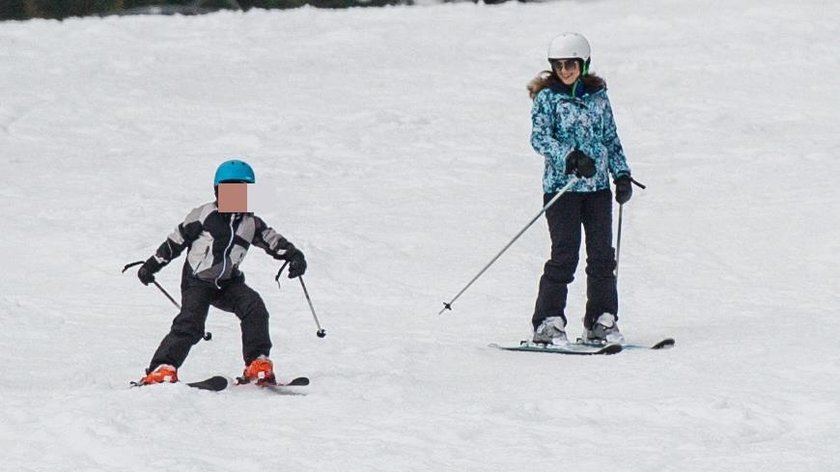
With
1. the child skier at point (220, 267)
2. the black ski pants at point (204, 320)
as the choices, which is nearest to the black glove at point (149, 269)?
the child skier at point (220, 267)

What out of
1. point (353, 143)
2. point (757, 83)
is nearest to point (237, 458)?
point (353, 143)

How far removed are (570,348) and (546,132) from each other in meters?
1.13

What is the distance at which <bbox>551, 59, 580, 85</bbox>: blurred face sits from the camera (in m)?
7.53

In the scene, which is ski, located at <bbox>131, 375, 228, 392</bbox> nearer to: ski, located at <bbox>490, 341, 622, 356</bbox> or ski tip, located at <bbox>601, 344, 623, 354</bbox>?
ski, located at <bbox>490, 341, 622, 356</bbox>

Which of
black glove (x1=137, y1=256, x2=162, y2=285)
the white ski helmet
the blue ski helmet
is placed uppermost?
the white ski helmet

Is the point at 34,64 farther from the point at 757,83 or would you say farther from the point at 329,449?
the point at 329,449

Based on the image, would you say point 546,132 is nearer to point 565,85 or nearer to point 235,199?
point 565,85

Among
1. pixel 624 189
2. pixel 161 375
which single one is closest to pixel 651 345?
pixel 624 189

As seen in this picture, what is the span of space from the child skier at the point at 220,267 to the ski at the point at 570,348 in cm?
151

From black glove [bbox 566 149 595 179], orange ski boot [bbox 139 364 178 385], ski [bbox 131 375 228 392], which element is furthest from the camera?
black glove [bbox 566 149 595 179]

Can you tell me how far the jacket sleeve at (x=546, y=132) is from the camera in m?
7.62

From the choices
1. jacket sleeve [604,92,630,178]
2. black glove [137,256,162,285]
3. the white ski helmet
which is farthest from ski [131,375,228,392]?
jacket sleeve [604,92,630,178]

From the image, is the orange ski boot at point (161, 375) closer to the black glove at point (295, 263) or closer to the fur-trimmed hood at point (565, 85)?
the black glove at point (295, 263)

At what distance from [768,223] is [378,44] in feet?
30.1
